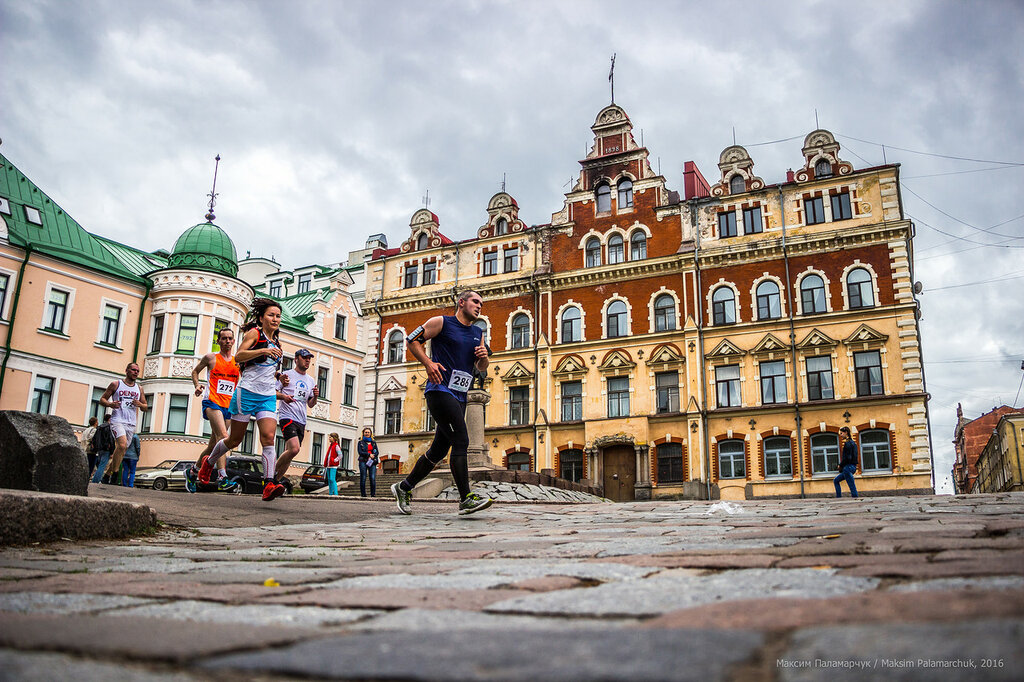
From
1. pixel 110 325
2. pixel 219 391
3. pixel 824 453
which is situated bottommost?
pixel 219 391

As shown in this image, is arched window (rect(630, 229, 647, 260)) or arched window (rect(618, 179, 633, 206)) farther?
Answer: arched window (rect(618, 179, 633, 206))

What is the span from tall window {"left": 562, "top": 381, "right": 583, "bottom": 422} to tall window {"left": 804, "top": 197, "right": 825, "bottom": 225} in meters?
11.5

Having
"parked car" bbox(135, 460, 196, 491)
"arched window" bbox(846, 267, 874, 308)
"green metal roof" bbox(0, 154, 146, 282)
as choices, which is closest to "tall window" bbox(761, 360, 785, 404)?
"arched window" bbox(846, 267, 874, 308)

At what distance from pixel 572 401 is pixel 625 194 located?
965cm

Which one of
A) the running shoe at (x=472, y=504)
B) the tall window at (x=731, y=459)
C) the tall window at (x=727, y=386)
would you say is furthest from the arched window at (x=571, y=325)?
the running shoe at (x=472, y=504)

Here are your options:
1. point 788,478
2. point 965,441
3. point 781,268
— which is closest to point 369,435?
point 788,478

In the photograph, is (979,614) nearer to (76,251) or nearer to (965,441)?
(76,251)

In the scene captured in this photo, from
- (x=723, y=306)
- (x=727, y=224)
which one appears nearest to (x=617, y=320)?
(x=723, y=306)

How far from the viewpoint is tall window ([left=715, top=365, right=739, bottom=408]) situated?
31.4m

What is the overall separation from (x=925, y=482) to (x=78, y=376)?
105ft

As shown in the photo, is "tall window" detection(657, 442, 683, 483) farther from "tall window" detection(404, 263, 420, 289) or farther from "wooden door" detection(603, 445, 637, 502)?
"tall window" detection(404, 263, 420, 289)

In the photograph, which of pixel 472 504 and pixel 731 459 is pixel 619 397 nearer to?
pixel 731 459

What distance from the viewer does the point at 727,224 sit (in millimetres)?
33312

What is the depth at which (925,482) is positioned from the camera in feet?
90.7
